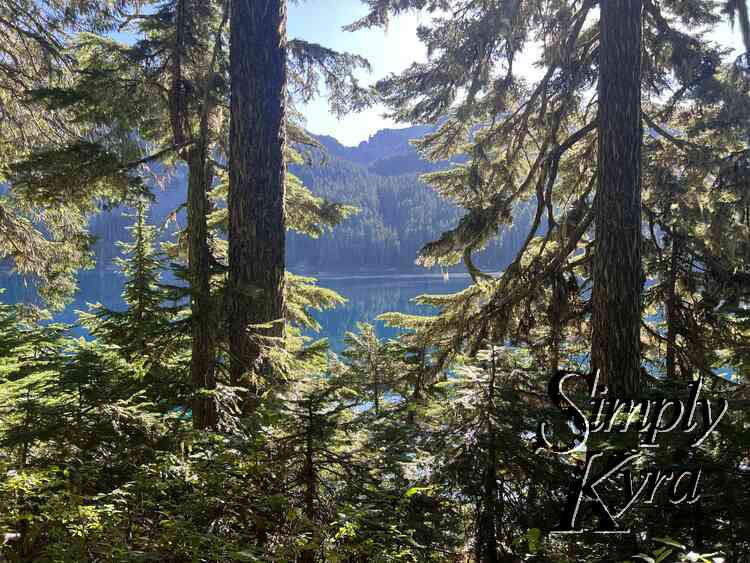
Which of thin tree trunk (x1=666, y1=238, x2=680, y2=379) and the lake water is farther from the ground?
thin tree trunk (x1=666, y1=238, x2=680, y2=379)

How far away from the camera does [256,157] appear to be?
4.58 meters

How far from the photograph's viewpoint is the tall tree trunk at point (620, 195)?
4.52m

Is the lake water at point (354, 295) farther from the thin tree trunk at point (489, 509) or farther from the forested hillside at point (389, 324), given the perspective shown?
the thin tree trunk at point (489, 509)

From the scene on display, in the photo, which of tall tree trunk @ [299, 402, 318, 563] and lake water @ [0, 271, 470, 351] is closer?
tall tree trunk @ [299, 402, 318, 563]

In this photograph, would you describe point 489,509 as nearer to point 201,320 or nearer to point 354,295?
point 201,320

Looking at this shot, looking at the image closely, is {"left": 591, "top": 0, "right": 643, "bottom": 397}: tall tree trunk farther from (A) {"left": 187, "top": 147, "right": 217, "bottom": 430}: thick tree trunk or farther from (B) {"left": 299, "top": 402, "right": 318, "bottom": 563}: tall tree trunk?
(A) {"left": 187, "top": 147, "right": 217, "bottom": 430}: thick tree trunk

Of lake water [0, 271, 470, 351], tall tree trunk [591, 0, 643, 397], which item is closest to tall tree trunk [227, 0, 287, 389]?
tall tree trunk [591, 0, 643, 397]

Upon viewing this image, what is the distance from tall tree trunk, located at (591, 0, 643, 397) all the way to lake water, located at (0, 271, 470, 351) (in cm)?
2762

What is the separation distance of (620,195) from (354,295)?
64.0m

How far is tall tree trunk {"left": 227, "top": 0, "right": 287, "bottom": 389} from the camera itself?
14.9 ft

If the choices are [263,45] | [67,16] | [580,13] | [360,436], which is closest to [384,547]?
[360,436]

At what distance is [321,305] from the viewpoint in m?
7.93

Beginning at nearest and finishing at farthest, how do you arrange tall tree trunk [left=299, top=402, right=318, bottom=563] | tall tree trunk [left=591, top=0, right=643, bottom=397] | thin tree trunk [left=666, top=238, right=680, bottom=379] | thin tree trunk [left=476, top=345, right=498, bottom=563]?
thin tree trunk [left=476, top=345, right=498, bottom=563] → tall tree trunk [left=299, top=402, right=318, bottom=563] → tall tree trunk [left=591, top=0, right=643, bottom=397] → thin tree trunk [left=666, top=238, right=680, bottom=379]

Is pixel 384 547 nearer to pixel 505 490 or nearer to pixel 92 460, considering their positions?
pixel 505 490
